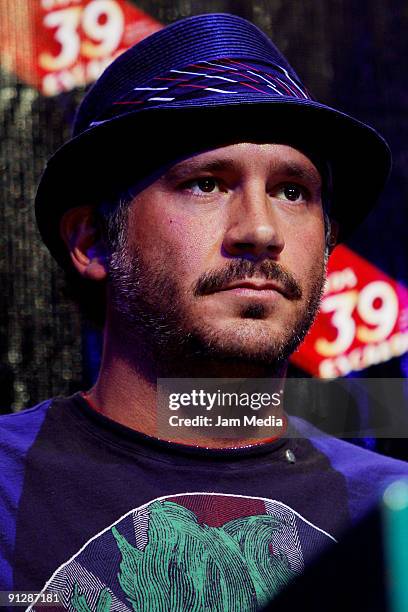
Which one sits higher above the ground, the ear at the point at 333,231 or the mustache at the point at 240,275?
the ear at the point at 333,231

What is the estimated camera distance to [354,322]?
171 cm

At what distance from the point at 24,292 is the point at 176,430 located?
0.52 m

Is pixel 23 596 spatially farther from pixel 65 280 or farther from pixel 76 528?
pixel 65 280

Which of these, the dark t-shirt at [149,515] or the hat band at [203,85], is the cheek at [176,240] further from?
the dark t-shirt at [149,515]

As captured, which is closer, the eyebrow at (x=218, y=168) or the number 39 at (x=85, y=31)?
the eyebrow at (x=218, y=168)

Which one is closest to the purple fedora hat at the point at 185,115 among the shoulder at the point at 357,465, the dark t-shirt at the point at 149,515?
the dark t-shirt at the point at 149,515

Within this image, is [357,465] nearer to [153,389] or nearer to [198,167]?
[153,389]

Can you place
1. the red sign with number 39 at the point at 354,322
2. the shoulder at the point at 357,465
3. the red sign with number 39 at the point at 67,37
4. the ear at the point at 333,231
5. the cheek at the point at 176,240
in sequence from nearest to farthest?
1. the cheek at the point at 176,240
2. the shoulder at the point at 357,465
3. the ear at the point at 333,231
4. the red sign with number 39 at the point at 67,37
5. the red sign with number 39 at the point at 354,322

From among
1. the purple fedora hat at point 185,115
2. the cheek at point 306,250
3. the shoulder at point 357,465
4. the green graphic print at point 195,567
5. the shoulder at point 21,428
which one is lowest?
the green graphic print at point 195,567

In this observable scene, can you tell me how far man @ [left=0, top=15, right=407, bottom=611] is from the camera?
3.48 feet

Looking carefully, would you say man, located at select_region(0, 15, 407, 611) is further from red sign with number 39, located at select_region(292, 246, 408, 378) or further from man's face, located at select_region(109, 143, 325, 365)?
red sign with number 39, located at select_region(292, 246, 408, 378)

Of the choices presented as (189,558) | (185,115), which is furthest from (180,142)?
(189,558)

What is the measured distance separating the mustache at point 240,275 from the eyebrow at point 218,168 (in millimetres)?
156

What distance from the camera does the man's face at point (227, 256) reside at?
1.12 m
